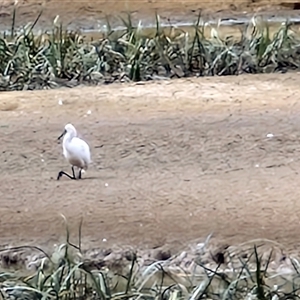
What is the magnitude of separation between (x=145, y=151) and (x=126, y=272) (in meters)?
1.51

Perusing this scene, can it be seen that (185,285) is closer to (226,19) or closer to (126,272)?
(126,272)

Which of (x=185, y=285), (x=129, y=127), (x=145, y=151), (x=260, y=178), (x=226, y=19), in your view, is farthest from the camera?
(x=226, y=19)

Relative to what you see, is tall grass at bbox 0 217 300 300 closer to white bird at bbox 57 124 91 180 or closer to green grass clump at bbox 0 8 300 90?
white bird at bbox 57 124 91 180

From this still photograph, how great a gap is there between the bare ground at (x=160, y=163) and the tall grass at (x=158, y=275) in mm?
118

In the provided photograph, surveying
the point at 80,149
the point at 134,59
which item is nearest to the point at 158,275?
the point at 80,149

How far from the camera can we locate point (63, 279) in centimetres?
342

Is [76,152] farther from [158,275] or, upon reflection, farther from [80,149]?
[158,275]

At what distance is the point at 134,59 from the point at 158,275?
3.53m

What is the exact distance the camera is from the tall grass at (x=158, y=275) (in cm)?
337

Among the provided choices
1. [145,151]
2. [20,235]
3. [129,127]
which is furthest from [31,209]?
[129,127]

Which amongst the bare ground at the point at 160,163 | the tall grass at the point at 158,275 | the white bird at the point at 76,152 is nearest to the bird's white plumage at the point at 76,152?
the white bird at the point at 76,152

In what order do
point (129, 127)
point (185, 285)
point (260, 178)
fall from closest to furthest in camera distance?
point (185, 285) → point (260, 178) → point (129, 127)

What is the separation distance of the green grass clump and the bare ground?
11.4 inches

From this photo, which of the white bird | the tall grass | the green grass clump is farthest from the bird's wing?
the green grass clump
